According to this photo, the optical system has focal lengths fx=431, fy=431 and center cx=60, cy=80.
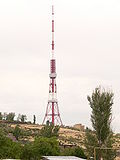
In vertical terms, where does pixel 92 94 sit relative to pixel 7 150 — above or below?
above

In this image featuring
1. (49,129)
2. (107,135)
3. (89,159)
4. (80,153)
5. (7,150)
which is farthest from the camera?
(49,129)

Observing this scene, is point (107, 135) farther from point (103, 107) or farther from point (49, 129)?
point (49, 129)

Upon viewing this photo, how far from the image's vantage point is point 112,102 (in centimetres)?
3738

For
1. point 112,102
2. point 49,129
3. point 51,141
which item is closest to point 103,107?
point 112,102

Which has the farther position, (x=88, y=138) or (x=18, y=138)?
(x=18, y=138)

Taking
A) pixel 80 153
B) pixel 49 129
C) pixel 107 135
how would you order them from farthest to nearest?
pixel 49 129, pixel 80 153, pixel 107 135

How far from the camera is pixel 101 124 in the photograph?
36562mm

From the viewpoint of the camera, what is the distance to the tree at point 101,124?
36438 mm

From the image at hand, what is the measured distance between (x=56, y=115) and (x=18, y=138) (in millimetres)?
27424

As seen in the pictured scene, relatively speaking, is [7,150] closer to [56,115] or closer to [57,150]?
[57,150]

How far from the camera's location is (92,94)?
3784cm

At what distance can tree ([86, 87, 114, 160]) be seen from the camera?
36438mm

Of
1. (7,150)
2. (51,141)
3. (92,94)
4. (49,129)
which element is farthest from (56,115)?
(92,94)

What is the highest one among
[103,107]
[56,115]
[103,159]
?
[56,115]
